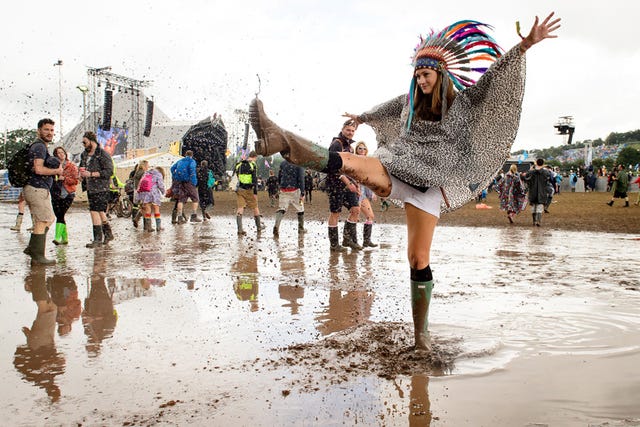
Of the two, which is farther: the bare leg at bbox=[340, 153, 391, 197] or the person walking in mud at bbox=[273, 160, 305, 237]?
the person walking in mud at bbox=[273, 160, 305, 237]

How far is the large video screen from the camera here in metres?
38.0

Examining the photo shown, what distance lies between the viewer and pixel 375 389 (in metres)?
3.01

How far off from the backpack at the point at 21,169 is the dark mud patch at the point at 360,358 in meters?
5.39

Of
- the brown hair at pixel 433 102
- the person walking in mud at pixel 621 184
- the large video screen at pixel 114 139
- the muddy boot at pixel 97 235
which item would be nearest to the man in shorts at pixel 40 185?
the muddy boot at pixel 97 235

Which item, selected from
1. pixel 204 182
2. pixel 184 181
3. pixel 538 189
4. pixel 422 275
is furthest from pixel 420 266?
A: pixel 204 182

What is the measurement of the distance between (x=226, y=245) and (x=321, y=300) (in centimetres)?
519

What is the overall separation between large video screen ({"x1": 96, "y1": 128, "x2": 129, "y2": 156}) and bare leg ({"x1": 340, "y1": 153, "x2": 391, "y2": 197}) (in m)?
36.6

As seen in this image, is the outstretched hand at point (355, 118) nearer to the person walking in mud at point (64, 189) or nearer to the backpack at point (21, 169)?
the backpack at point (21, 169)

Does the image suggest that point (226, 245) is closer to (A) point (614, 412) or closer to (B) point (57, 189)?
(B) point (57, 189)

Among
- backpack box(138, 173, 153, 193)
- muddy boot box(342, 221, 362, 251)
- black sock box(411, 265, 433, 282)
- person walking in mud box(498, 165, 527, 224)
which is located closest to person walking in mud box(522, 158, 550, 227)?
person walking in mud box(498, 165, 527, 224)

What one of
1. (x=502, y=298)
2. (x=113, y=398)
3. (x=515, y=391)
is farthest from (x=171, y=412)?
(x=502, y=298)

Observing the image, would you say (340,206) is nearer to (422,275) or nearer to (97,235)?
A: (97,235)

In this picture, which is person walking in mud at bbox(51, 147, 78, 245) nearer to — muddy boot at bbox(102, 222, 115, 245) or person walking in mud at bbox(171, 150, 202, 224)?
muddy boot at bbox(102, 222, 115, 245)

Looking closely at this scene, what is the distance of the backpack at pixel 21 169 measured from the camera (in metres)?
7.46
